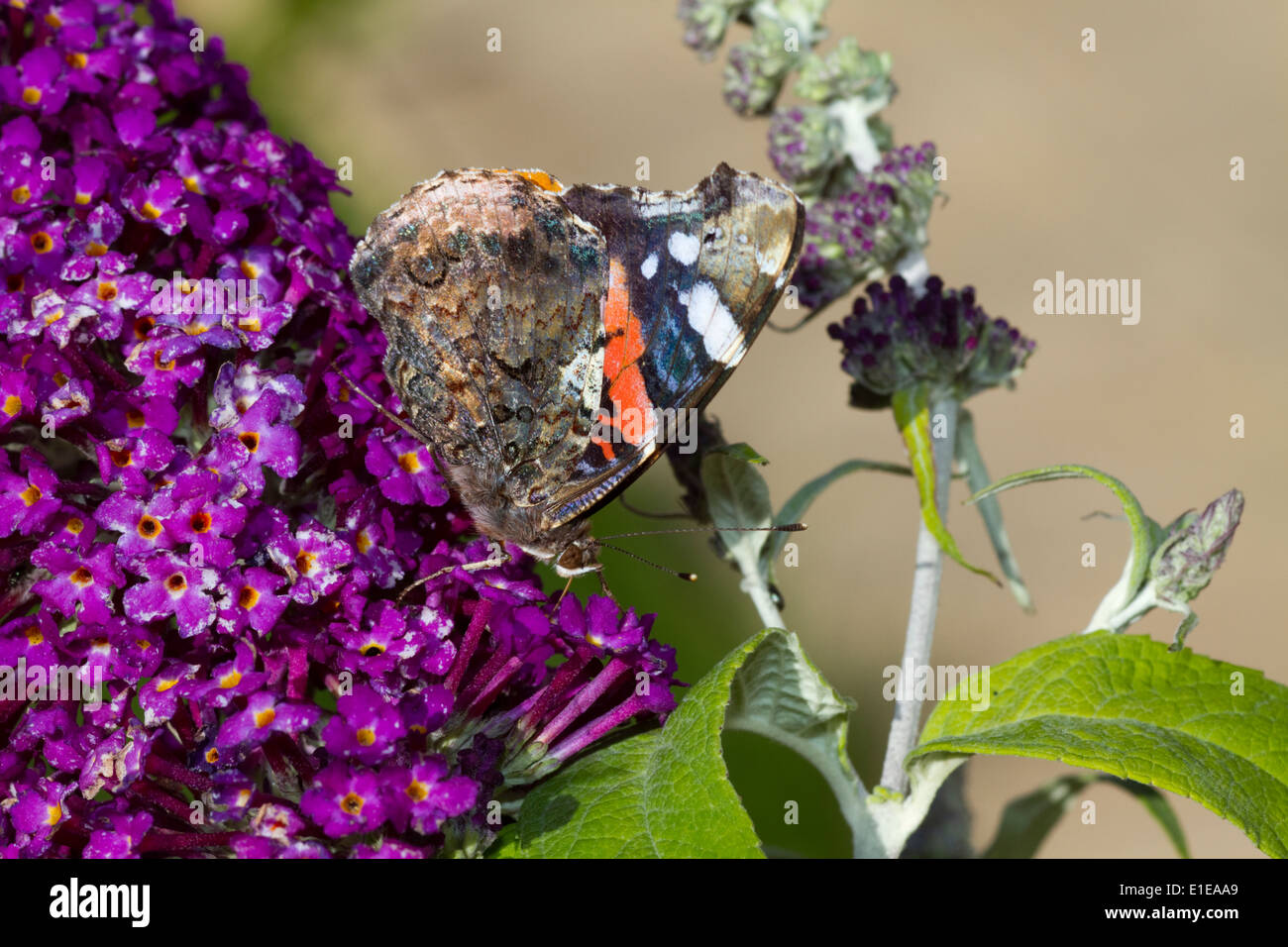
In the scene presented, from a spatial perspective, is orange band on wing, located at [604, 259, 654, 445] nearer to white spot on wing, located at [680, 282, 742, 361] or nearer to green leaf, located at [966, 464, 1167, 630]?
white spot on wing, located at [680, 282, 742, 361]


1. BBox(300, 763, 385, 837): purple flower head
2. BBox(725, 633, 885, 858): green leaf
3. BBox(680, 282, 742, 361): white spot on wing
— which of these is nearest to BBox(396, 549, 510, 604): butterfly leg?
BBox(300, 763, 385, 837): purple flower head

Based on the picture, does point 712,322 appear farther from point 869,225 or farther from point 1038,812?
point 1038,812

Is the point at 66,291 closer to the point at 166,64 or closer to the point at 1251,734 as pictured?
the point at 166,64

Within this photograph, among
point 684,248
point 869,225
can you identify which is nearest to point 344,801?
point 684,248

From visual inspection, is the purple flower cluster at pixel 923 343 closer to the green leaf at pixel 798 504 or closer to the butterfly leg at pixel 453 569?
the green leaf at pixel 798 504

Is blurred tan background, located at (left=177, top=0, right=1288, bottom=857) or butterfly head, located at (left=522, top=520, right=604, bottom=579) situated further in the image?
blurred tan background, located at (left=177, top=0, right=1288, bottom=857)

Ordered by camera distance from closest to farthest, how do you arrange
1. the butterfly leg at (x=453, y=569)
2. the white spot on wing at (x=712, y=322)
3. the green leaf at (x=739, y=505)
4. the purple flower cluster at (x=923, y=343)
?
the butterfly leg at (x=453, y=569)
the white spot on wing at (x=712, y=322)
the green leaf at (x=739, y=505)
the purple flower cluster at (x=923, y=343)

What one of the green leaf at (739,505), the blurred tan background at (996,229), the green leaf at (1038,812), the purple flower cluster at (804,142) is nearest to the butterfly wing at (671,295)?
the green leaf at (739,505)
